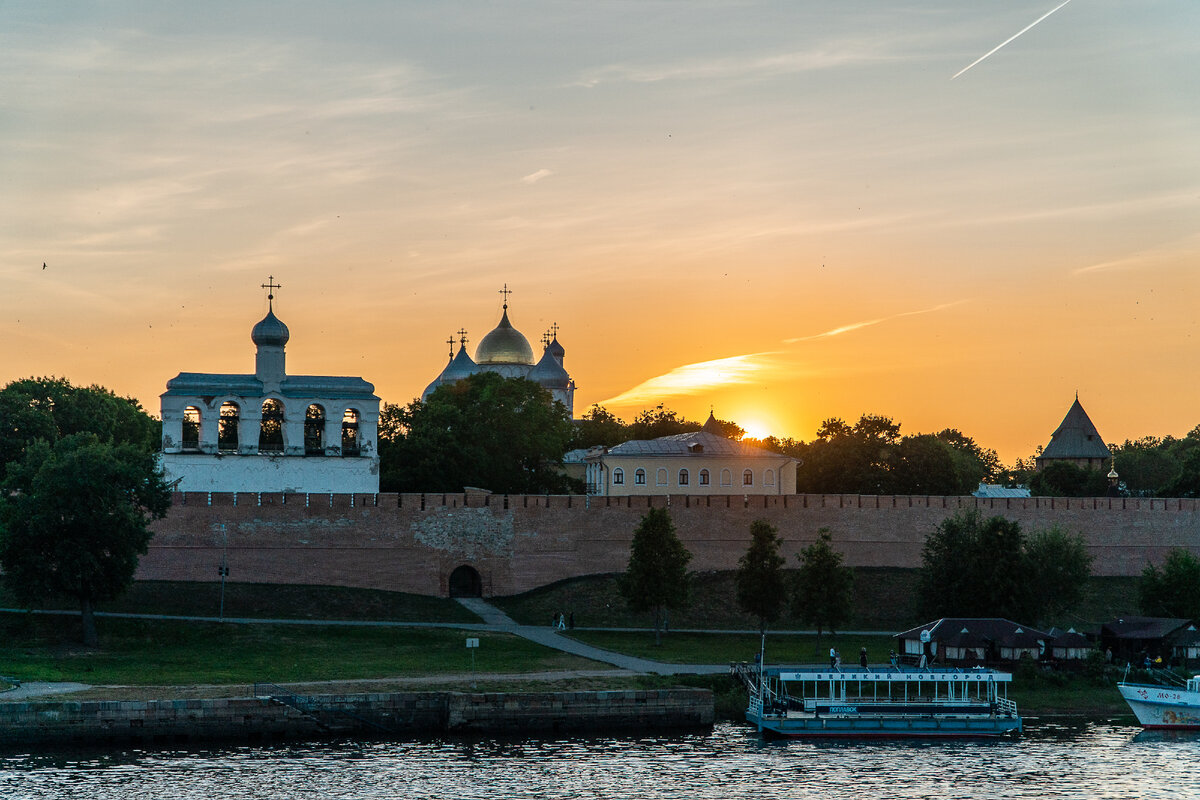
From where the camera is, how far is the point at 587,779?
33.2 metres

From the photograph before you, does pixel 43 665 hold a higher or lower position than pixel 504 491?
lower

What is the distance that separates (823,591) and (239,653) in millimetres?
15029

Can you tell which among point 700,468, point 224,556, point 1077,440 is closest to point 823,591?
point 224,556

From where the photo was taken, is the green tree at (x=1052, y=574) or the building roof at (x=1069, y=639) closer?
the building roof at (x=1069, y=639)

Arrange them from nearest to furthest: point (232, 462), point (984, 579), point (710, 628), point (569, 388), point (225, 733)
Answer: point (225, 733) < point (984, 579) < point (710, 628) < point (232, 462) < point (569, 388)

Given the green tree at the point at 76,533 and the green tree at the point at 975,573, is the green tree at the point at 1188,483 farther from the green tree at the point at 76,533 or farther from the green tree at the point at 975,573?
the green tree at the point at 76,533

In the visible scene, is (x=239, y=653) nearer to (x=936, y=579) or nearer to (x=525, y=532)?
(x=525, y=532)

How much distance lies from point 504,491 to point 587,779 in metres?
34.7

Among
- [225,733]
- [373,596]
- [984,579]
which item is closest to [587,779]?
[225,733]

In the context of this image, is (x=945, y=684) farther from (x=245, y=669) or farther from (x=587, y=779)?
(x=245, y=669)

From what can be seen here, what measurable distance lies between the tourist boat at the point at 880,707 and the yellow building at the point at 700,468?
26.5 meters

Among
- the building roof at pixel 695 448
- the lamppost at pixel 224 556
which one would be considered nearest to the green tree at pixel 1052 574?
the building roof at pixel 695 448

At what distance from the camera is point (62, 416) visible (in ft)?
237

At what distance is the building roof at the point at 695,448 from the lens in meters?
67.7
